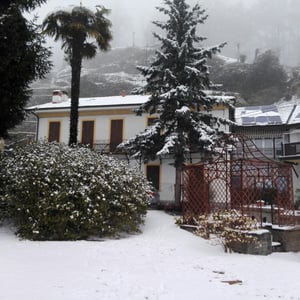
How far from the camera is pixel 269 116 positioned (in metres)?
31.5

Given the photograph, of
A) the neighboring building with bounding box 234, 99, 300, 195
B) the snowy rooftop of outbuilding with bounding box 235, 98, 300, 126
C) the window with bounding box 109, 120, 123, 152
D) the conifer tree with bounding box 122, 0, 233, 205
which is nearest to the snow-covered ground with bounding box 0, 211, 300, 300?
the conifer tree with bounding box 122, 0, 233, 205

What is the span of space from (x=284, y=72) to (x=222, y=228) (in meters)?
56.2

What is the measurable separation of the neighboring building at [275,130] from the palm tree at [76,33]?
15968 mm

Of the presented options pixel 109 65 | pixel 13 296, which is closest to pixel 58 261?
pixel 13 296

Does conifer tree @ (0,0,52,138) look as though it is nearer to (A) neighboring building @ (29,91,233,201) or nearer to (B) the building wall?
(A) neighboring building @ (29,91,233,201)

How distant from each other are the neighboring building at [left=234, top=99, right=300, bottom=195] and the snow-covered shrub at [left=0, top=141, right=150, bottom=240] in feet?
61.5

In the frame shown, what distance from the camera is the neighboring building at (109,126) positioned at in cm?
2441

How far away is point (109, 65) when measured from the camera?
109m

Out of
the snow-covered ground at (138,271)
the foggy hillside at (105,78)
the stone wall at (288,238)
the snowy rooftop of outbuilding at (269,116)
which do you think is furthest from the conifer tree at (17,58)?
the foggy hillside at (105,78)

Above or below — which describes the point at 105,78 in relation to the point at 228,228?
above

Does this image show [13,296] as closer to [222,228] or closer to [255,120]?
[222,228]

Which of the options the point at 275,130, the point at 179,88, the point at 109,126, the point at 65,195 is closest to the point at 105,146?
the point at 109,126

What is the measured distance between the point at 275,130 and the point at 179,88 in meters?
16.0

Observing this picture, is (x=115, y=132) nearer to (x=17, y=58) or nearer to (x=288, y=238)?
(x=17, y=58)
